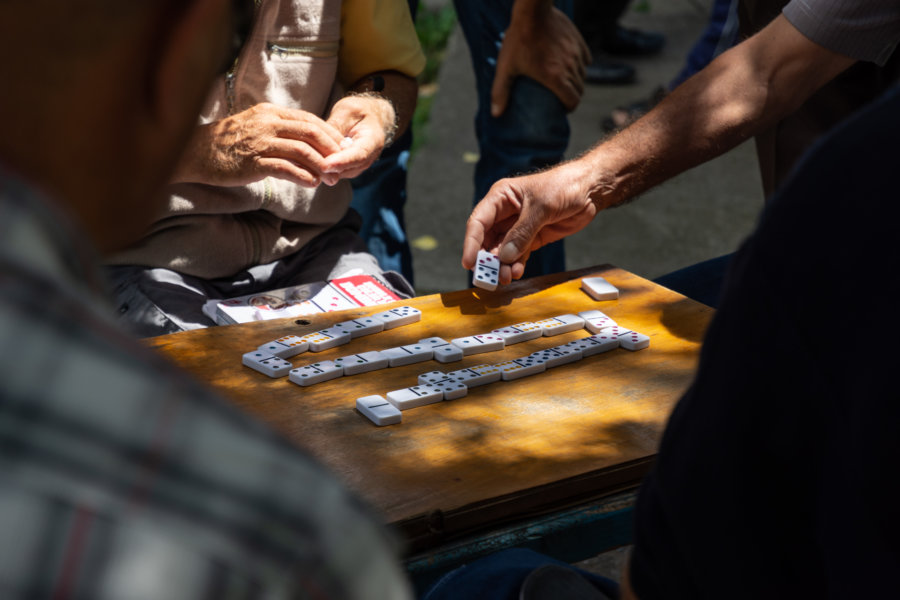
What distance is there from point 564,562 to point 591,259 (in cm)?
343

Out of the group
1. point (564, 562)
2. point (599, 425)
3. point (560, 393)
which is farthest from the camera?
point (560, 393)

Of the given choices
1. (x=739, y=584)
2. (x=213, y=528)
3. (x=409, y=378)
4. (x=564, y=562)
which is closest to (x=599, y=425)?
(x=564, y=562)

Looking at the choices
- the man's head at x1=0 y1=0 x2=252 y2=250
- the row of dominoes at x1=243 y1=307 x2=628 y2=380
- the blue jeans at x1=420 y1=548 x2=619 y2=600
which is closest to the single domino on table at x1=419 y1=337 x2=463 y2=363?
the row of dominoes at x1=243 y1=307 x2=628 y2=380

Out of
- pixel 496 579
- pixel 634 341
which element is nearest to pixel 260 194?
pixel 634 341

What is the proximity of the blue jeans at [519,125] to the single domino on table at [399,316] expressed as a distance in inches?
55.7

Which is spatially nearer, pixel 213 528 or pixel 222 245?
pixel 213 528

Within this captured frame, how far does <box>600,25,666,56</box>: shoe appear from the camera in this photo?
23.6ft

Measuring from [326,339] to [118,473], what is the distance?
1.44 metres

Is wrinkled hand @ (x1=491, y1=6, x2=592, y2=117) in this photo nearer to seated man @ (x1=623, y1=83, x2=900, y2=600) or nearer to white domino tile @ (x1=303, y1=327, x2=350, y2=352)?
white domino tile @ (x1=303, y1=327, x2=350, y2=352)

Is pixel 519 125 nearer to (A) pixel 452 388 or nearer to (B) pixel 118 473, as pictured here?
(A) pixel 452 388

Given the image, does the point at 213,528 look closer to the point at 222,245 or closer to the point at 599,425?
the point at 599,425

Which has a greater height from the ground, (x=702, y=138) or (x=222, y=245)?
(x=702, y=138)

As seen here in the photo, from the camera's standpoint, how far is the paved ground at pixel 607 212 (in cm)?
485

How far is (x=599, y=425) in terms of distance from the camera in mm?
1643
